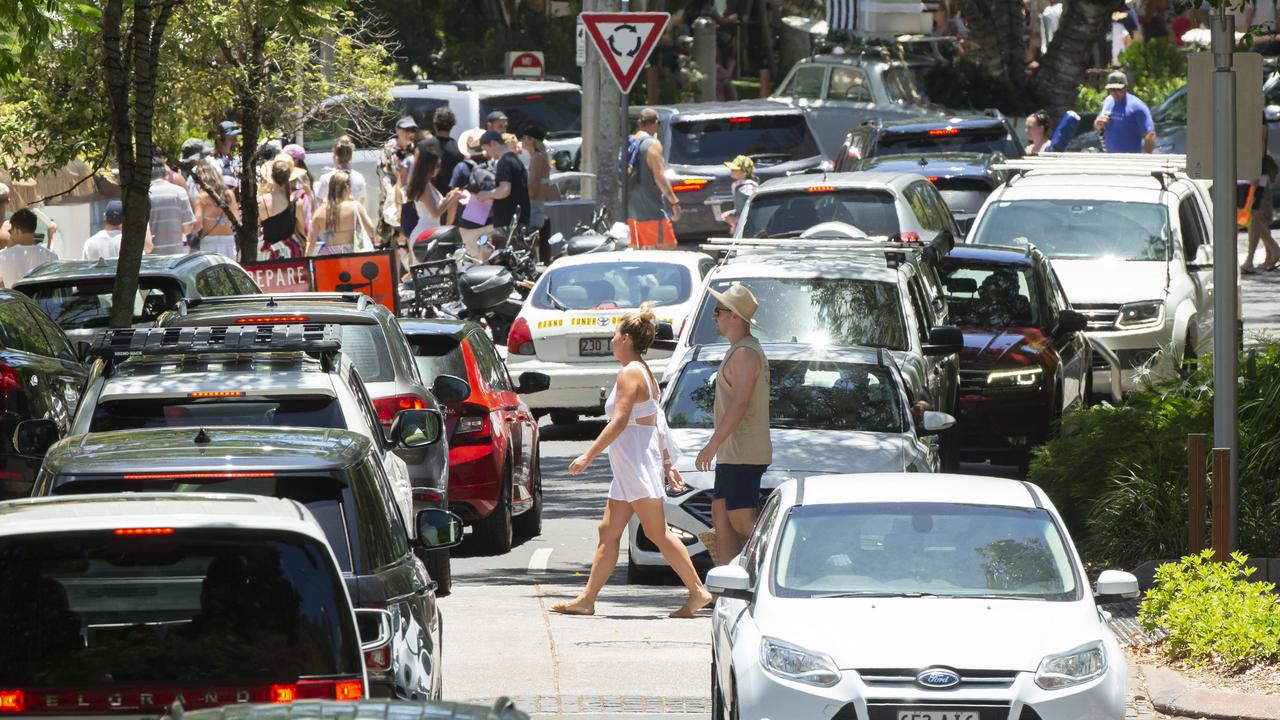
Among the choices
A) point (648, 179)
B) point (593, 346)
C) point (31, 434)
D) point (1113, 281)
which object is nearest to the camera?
point (31, 434)

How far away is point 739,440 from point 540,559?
2.86 metres

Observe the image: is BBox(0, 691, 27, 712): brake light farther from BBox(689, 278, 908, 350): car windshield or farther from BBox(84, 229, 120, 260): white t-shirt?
BBox(84, 229, 120, 260): white t-shirt

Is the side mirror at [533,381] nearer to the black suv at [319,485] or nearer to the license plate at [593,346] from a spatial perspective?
the license plate at [593,346]

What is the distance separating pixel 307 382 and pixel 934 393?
21.1 feet

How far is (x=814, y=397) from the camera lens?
13023 mm

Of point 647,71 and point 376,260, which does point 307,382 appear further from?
point 647,71

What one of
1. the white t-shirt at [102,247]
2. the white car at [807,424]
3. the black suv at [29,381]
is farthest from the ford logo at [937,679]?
the white t-shirt at [102,247]

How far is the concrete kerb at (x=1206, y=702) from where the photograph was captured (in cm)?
901

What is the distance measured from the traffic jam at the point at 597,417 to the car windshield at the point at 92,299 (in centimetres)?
3

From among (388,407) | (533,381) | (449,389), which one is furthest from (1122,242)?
(388,407)

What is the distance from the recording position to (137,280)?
45.9 ft

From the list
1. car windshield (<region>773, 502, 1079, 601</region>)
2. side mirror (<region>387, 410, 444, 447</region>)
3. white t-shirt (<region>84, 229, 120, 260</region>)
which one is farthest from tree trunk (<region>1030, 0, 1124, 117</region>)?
car windshield (<region>773, 502, 1079, 601</region>)

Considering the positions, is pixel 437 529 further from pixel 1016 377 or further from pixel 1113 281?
pixel 1113 281

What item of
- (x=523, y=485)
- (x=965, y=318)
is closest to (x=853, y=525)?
(x=523, y=485)
